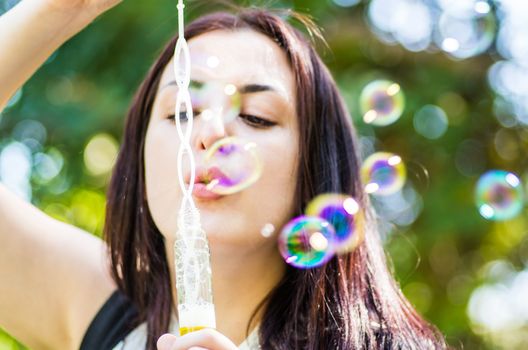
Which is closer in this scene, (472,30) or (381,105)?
(381,105)

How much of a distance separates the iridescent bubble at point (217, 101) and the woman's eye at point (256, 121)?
0.02m

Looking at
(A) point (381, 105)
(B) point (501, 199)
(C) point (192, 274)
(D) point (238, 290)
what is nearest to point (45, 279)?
(D) point (238, 290)

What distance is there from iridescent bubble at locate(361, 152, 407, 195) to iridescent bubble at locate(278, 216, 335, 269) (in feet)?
0.93

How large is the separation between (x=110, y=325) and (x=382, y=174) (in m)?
0.87

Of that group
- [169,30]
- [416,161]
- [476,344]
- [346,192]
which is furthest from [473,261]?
[346,192]

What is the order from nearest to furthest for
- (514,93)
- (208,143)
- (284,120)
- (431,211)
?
(208,143), (284,120), (431,211), (514,93)

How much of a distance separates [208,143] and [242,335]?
456 mm

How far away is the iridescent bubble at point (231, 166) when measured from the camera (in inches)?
69.9

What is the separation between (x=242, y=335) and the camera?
6.34 feet

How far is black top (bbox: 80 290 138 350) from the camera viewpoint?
6.72ft

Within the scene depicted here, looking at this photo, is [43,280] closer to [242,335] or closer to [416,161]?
[242,335]

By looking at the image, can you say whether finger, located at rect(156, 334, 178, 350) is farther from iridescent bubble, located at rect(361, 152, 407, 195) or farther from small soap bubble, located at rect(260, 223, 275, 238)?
iridescent bubble, located at rect(361, 152, 407, 195)

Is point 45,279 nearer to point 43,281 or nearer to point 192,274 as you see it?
point 43,281

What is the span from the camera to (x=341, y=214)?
202cm
